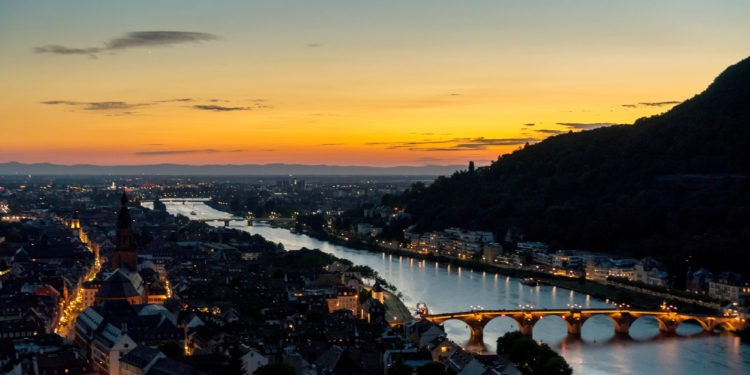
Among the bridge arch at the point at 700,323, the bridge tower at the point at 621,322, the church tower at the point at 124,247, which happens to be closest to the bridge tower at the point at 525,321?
the bridge tower at the point at 621,322

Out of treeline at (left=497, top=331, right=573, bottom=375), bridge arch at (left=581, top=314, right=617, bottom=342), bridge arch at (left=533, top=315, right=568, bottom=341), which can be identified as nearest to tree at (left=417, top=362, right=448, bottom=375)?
treeline at (left=497, top=331, right=573, bottom=375)

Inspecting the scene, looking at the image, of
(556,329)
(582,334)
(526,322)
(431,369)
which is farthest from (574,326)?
(431,369)

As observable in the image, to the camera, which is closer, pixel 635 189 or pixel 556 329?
pixel 556 329

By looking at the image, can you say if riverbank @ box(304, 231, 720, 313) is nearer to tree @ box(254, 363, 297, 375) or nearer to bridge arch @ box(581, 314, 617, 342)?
bridge arch @ box(581, 314, 617, 342)

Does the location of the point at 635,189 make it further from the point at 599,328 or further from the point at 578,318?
the point at 578,318

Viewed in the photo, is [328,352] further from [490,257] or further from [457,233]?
[457,233]

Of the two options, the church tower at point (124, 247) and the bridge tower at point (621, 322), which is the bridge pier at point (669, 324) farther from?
the church tower at point (124, 247)
